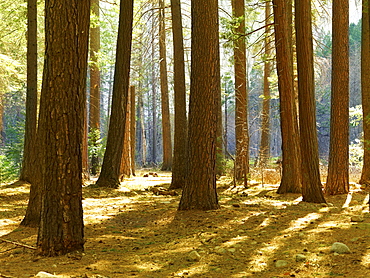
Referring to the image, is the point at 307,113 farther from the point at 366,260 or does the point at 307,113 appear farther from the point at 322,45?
the point at 322,45

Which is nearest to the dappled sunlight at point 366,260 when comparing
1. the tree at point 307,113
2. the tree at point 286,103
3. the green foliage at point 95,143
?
the tree at point 307,113

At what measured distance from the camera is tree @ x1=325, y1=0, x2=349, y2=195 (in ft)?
37.8

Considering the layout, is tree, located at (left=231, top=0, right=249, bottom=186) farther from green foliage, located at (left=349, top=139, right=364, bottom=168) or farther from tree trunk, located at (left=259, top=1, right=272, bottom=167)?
green foliage, located at (left=349, top=139, right=364, bottom=168)

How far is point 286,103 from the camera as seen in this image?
37.6 ft

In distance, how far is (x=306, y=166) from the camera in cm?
940

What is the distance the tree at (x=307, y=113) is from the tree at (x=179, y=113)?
3.52 metres

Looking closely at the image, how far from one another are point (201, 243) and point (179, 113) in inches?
307

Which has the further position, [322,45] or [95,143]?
[322,45]

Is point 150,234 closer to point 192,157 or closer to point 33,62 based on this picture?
point 192,157

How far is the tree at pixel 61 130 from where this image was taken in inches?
181

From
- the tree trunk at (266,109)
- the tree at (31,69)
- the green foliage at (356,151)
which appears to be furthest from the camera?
the green foliage at (356,151)

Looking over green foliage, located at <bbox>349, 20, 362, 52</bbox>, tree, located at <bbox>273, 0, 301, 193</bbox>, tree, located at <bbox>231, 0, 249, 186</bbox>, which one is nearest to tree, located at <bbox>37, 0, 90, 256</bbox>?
tree, located at <bbox>273, 0, 301, 193</bbox>

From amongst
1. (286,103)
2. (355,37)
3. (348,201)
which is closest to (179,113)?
(286,103)

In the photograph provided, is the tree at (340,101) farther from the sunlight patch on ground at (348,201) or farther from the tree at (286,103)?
the tree at (286,103)
